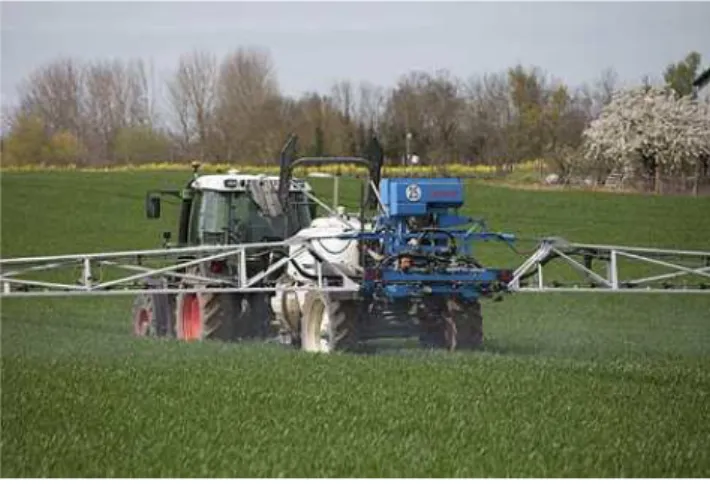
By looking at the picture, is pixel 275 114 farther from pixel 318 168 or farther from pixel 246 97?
pixel 318 168

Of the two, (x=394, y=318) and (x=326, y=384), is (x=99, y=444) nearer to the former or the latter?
(x=326, y=384)

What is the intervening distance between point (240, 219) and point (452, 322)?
1.83 meters

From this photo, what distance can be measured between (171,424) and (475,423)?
152cm

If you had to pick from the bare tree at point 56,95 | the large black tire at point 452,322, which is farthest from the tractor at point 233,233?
the bare tree at point 56,95

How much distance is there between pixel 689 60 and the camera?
9195mm

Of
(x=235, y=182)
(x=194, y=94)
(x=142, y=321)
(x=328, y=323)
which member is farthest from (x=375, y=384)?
(x=142, y=321)

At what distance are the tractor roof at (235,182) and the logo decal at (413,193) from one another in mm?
1116

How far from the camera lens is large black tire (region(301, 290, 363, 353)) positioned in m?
10.8

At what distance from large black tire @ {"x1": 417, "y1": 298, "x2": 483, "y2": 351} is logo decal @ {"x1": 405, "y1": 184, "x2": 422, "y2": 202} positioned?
44.1 inches

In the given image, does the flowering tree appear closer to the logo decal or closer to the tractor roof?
the logo decal

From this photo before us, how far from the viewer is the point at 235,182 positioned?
448 inches

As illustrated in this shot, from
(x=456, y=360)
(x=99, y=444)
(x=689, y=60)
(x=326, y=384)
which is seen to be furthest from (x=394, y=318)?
(x=99, y=444)

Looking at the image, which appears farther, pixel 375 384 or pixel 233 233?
pixel 233 233

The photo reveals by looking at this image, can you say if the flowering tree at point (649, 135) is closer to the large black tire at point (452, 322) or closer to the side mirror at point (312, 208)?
the large black tire at point (452, 322)
